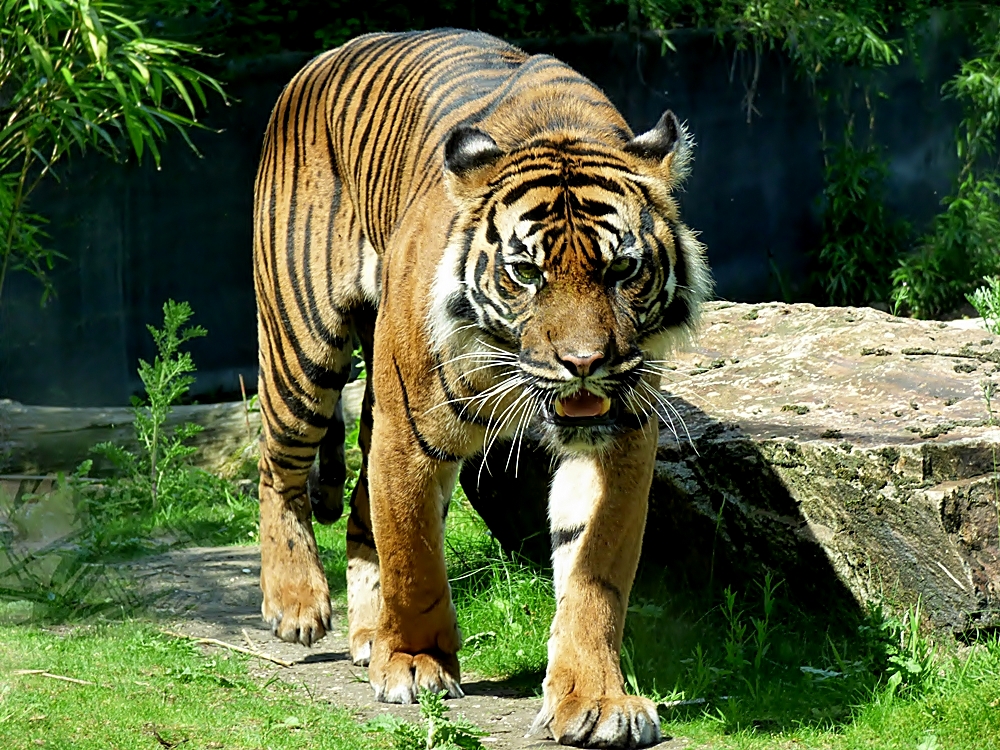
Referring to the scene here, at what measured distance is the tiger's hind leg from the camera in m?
4.38

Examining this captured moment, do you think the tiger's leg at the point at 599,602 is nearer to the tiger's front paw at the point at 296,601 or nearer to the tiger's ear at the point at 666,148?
the tiger's ear at the point at 666,148

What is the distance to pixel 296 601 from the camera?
15.3 ft

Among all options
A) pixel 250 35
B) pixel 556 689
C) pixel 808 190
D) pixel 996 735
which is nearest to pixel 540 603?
pixel 556 689

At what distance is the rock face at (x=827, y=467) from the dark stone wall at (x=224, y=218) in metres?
3.82

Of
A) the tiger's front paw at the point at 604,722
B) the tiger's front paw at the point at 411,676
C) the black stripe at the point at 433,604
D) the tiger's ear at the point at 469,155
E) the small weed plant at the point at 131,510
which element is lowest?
the small weed plant at the point at 131,510

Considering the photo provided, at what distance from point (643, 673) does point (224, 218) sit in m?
5.10

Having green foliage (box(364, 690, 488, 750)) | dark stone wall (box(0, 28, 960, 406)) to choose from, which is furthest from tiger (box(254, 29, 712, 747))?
dark stone wall (box(0, 28, 960, 406))

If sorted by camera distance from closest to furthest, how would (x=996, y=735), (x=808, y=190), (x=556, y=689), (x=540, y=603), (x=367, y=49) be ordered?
(x=996, y=735), (x=556, y=689), (x=540, y=603), (x=367, y=49), (x=808, y=190)

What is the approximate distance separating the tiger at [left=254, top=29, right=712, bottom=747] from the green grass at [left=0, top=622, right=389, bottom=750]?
36 centimetres

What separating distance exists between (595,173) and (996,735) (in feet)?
5.39

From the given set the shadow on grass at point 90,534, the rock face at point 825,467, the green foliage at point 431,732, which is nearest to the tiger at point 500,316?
the green foliage at point 431,732

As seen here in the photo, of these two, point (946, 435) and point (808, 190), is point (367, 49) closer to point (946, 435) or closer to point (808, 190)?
point (946, 435)

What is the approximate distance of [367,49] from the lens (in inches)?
192

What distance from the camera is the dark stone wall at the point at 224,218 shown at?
7.81 m
